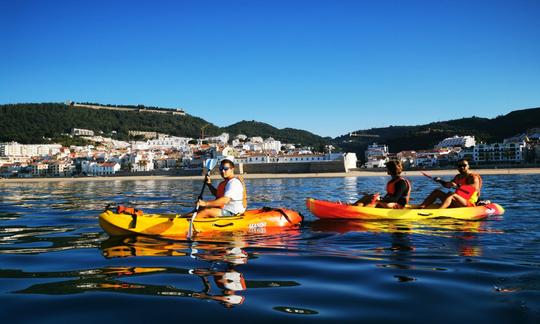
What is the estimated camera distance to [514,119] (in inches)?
6949

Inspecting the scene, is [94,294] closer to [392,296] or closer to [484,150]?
[392,296]

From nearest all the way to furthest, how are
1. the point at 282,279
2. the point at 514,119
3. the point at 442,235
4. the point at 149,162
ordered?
1. the point at 282,279
2. the point at 442,235
3. the point at 149,162
4. the point at 514,119

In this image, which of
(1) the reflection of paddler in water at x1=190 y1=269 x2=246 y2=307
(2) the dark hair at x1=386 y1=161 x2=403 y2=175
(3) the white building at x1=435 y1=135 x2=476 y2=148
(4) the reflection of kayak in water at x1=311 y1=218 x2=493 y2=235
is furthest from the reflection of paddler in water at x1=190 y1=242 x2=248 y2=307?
(3) the white building at x1=435 y1=135 x2=476 y2=148

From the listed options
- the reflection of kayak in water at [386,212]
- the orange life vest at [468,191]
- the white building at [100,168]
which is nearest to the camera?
the reflection of kayak in water at [386,212]

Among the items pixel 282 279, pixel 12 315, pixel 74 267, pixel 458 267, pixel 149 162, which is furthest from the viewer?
pixel 149 162

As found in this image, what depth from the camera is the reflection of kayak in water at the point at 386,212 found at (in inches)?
454

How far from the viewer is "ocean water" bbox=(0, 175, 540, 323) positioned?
14.4 feet

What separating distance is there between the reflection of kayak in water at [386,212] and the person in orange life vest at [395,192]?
35 centimetres

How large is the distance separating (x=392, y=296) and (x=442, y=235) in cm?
515

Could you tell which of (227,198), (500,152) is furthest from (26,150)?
(227,198)

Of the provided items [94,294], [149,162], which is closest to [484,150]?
[149,162]

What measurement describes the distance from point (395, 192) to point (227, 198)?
4916 mm

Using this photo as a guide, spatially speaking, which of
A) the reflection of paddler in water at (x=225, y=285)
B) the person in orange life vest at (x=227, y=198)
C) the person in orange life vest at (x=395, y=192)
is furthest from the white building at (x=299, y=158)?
the reflection of paddler in water at (x=225, y=285)

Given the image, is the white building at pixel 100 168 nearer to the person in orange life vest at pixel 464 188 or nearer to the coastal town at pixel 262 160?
the coastal town at pixel 262 160
